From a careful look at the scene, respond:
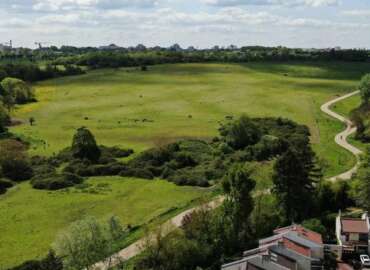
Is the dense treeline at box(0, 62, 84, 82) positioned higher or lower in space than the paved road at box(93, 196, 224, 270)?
higher

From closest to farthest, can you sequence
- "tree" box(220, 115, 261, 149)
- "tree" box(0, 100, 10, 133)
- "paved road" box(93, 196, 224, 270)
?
"paved road" box(93, 196, 224, 270) → "tree" box(220, 115, 261, 149) → "tree" box(0, 100, 10, 133)

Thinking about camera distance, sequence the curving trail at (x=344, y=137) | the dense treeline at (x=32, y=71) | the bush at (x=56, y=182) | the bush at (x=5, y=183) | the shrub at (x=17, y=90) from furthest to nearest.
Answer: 1. the dense treeline at (x=32, y=71)
2. the shrub at (x=17, y=90)
3. the curving trail at (x=344, y=137)
4. the bush at (x=5, y=183)
5. the bush at (x=56, y=182)

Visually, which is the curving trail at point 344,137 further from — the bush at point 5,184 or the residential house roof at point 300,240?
the bush at point 5,184

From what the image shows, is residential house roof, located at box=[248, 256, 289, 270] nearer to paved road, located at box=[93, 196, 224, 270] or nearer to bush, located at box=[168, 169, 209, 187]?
paved road, located at box=[93, 196, 224, 270]

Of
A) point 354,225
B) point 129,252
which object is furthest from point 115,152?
point 354,225

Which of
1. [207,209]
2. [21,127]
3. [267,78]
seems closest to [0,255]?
[207,209]

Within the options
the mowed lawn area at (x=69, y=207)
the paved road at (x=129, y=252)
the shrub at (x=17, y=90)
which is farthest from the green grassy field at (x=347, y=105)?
the shrub at (x=17, y=90)

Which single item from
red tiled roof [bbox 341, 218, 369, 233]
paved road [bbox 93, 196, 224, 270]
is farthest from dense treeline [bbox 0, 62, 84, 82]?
red tiled roof [bbox 341, 218, 369, 233]

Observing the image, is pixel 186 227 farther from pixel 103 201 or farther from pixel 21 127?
pixel 21 127
